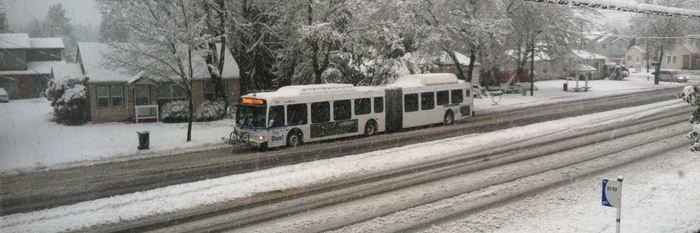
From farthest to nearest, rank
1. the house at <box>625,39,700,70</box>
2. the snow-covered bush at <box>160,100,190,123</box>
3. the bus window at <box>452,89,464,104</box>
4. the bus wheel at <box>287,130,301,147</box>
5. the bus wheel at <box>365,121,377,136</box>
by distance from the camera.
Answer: the house at <box>625,39,700,70</box> < the snow-covered bush at <box>160,100,190,123</box> < the bus window at <box>452,89,464,104</box> < the bus wheel at <box>365,121,377,136</box> < the bus wheel at <box>287,130,301,147</box>

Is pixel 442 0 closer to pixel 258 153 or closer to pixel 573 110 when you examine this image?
pixel 573 110

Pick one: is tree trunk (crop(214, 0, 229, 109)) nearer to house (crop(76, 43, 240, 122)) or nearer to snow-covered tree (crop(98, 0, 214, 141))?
house (crop(76, 43, 240, 122))

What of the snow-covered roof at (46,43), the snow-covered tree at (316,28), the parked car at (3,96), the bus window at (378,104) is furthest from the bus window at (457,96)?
the snow-covered roof at (46,43)

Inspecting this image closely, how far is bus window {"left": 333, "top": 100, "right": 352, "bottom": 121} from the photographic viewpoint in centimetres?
2466

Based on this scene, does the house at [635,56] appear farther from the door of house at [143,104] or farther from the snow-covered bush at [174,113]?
the door of house at [143,104]

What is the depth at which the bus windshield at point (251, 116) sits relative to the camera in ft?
73.8

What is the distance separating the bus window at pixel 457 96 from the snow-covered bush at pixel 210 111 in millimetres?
13421

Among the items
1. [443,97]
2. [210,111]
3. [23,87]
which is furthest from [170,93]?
[23,87]

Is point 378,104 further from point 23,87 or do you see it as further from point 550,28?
point 23,87

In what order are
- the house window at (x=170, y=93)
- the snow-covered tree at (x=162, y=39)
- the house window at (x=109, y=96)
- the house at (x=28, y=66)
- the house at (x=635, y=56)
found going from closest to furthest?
1. the snow-covered tree at (x=162, y=39)
2. the house window at (x=109, y=96)
3. the house window at (x=170, y=93)
4. the house at (x=28, y=66)
5. the house at (x=635, y=56)

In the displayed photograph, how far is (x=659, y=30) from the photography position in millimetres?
65812

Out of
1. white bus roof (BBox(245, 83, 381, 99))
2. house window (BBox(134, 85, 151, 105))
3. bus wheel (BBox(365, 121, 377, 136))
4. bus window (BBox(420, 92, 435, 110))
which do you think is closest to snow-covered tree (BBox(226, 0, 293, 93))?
house window (BBox(134, 85, 151, 105))

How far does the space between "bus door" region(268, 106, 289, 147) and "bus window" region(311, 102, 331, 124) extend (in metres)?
1.46

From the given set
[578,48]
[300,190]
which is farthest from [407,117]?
[578,48]
